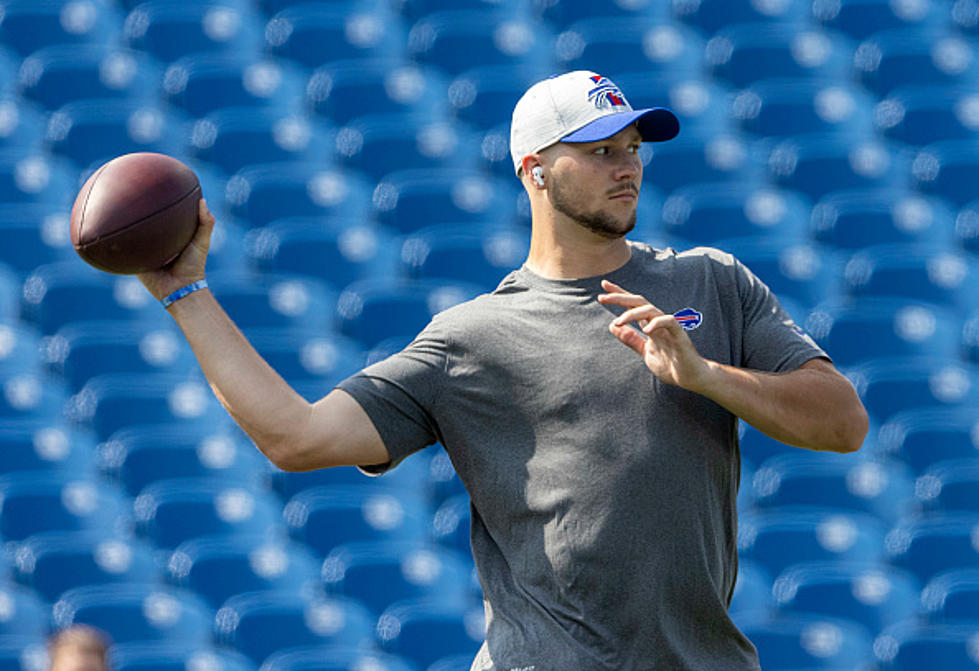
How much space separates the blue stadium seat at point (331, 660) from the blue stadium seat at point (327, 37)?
3094 mm

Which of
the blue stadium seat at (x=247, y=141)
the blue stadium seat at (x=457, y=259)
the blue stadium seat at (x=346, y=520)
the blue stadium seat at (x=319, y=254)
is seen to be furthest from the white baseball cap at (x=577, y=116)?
the blue stadium seat at (x=247, y=141)

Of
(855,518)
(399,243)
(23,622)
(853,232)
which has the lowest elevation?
(855,518)

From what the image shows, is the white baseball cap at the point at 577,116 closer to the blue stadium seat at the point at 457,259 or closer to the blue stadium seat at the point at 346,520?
the blue stadium seat at the point at 346,520

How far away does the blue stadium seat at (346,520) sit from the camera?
4.43 meters

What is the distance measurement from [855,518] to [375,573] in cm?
173

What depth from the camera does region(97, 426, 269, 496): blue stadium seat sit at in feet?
14.9

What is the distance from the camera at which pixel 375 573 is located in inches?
169

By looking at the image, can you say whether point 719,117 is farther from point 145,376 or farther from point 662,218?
point 145,376

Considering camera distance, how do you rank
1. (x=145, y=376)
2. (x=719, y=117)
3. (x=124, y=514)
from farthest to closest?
(x=719, y=117), (x=145, y=376), (x=124, y=514)

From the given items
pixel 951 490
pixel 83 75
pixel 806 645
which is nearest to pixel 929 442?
pixel 951 490

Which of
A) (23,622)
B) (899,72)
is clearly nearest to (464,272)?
(23,622)

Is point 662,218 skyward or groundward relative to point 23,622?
skyward

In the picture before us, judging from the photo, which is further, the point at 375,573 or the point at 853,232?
the point at 853,232

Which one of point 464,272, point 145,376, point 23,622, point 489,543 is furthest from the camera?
point 464,272
